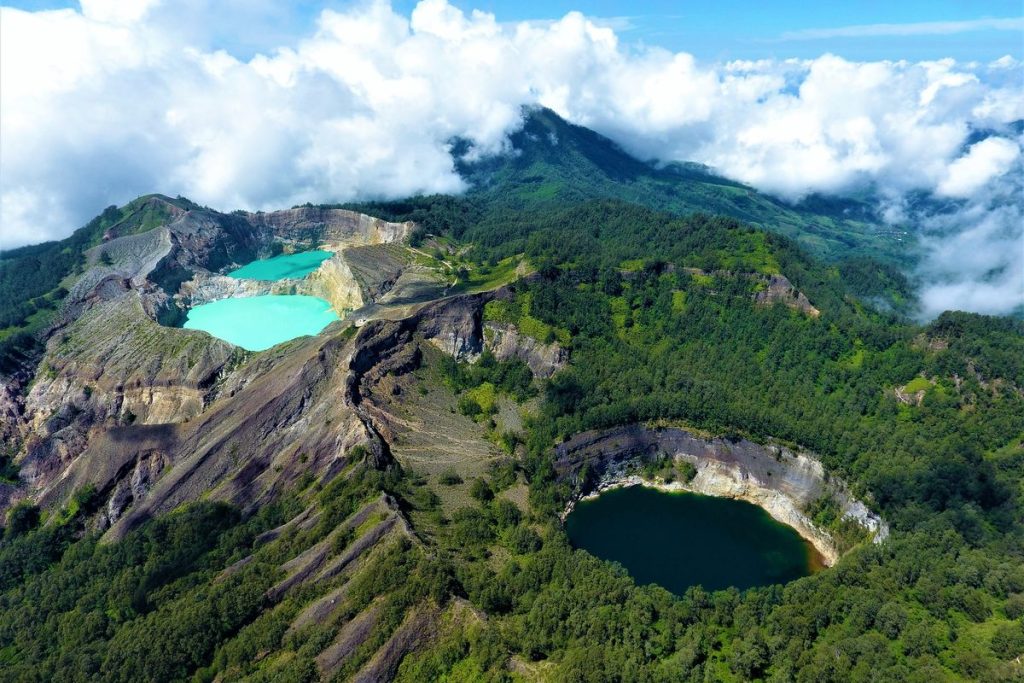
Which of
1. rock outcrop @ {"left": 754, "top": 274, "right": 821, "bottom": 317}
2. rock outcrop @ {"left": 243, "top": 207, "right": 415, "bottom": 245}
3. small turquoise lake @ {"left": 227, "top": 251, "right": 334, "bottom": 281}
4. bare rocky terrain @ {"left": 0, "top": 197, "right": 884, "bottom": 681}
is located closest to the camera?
bare rocky terrain @ {"left": 0, "top": 197, "right": 884, "bottom": 681}

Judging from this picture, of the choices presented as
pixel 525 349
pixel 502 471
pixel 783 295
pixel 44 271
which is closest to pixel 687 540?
pixel 502 471

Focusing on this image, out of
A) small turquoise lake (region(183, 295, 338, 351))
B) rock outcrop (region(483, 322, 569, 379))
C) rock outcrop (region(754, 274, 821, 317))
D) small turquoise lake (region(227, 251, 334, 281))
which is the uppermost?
rock outcrop (region(754, 274, 821, 317))

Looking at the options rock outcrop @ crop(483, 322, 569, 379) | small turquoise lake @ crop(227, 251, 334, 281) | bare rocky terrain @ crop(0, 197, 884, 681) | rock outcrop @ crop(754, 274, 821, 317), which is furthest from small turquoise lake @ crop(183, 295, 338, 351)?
rock outcrop @ crop(754, 274, 821, 317)

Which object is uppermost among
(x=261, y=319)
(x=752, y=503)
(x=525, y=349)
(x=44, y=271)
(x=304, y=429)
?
(x=525, y=349)

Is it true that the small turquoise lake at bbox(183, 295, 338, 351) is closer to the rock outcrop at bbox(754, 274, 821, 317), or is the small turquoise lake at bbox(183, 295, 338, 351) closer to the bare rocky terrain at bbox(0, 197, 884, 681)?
the bare rocky terrain at bbox(0, 197, 884, 681)

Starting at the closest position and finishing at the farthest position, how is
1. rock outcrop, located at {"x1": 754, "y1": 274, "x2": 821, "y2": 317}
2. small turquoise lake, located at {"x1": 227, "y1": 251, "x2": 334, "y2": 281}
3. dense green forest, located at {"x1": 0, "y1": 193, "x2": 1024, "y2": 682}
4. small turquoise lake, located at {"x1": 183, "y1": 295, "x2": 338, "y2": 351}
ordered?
dense green forest, located at {"x1": 0, "y1": 193, "x2": 1024, "y2": 682} < small turquoise lake, located at {"x1": 183, "y1": 295, "x2": 338, "y2": 351} < rock outcrop, located at {"x1": 754, "y1": 274, "x2": 821, "y2": 317} < small turquoise lake, located at {"x1": 227, "y1": 251, "x2": 334, "y2": 281}

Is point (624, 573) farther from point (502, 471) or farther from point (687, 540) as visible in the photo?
point (502, 471)

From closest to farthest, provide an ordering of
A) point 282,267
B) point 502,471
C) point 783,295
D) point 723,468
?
point 502,471 → point 723,468 → point 783,295 → point 282,267

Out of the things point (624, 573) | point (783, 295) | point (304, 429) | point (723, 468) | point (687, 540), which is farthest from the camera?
point (783, 295)
